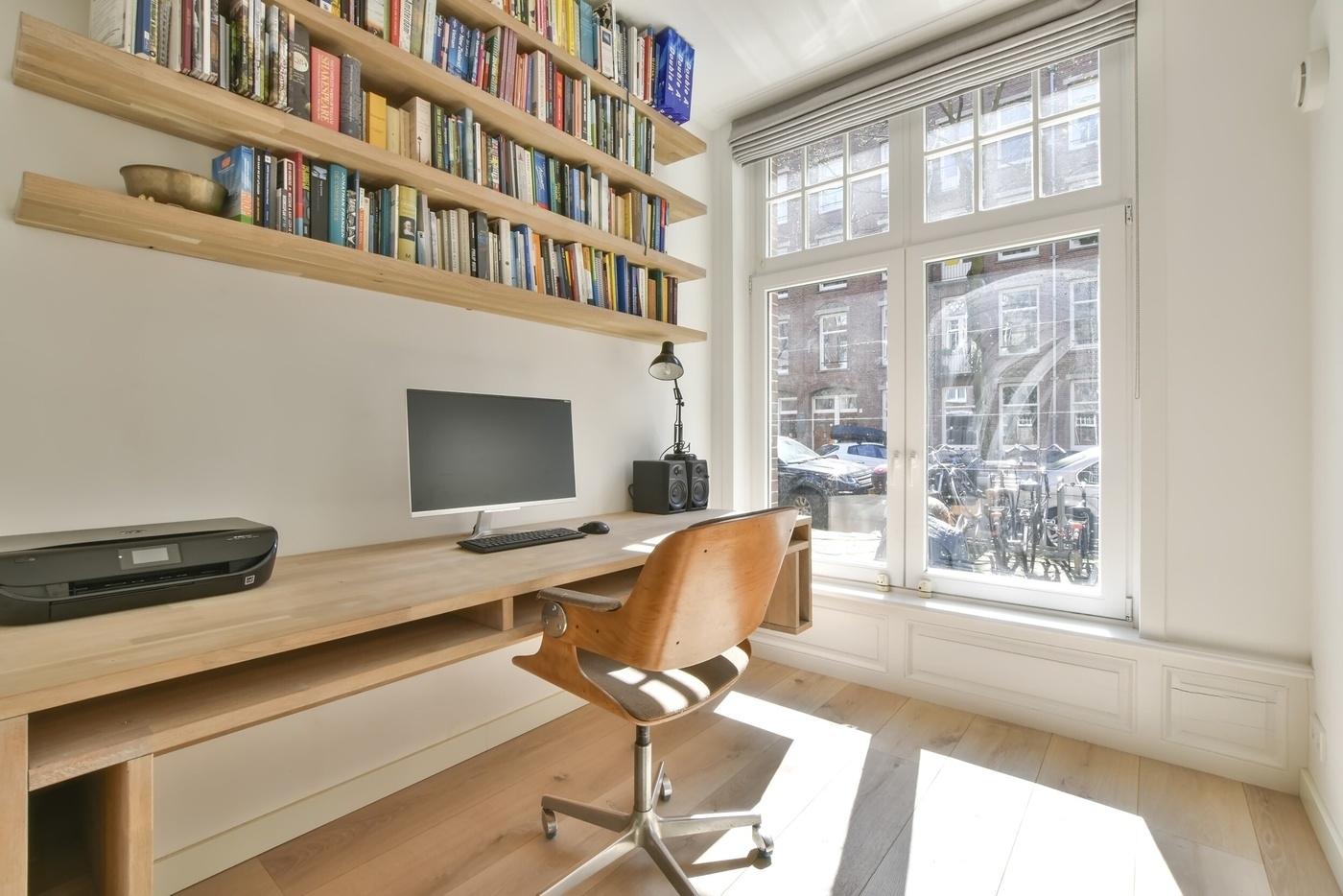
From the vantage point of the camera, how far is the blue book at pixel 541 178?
2049 mm

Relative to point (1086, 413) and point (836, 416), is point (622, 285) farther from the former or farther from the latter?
point (1086, 413)

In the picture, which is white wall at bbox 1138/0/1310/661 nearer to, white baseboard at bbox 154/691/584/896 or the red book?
white baseboard at bbox 154/691/584/896

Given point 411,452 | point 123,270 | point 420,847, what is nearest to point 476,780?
point 420,847

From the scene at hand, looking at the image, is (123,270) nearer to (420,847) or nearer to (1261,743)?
(420,847)

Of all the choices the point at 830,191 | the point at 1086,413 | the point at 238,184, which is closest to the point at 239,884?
the point at 238,184

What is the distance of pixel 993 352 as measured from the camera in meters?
2.48

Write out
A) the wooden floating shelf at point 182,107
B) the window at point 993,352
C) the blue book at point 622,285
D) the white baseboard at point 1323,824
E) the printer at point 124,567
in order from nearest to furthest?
the printer at point 124,567 → the wooden floating shelf at point 182,107 → the white baseboard at point 1323,824 → the window at point 993,352 → the blue book at point 622,285

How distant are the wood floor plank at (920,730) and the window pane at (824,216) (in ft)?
7.18

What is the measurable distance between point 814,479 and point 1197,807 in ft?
5.80

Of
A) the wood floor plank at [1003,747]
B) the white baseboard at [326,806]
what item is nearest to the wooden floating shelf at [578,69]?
the white baseboard at [326,806]

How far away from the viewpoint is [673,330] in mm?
2506

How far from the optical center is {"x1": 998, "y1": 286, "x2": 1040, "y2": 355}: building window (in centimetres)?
239

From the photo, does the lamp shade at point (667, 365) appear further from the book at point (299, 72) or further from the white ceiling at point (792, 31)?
the book at point (299, 72)

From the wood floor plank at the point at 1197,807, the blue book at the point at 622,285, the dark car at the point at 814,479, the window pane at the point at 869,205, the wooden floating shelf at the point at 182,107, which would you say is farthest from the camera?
the dark car at the point at 814,479
